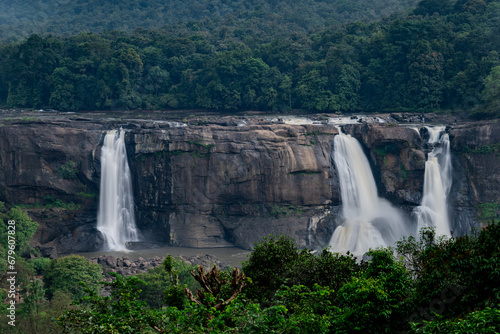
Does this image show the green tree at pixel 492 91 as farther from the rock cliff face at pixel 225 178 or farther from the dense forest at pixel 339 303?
the dense forest at pixel 339 303

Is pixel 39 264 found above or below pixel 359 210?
below

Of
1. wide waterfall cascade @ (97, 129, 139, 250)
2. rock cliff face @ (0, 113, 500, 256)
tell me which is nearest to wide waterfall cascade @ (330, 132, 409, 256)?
rock cliff face @ (0, 113, 500, 256)

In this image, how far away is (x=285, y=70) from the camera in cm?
6012

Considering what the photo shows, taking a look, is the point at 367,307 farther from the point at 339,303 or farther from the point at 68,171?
the point at 68,171

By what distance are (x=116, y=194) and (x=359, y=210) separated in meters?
16.6

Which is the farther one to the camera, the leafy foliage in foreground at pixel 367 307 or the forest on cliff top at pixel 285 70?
the forest on cliff top at pixel 285 70

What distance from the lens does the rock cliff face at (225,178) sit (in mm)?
42094

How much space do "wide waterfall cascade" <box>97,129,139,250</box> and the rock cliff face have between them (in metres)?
0.55

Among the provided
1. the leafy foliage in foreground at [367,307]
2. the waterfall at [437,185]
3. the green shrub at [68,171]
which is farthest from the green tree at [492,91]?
the leafy foliage in foreground at [367,307]

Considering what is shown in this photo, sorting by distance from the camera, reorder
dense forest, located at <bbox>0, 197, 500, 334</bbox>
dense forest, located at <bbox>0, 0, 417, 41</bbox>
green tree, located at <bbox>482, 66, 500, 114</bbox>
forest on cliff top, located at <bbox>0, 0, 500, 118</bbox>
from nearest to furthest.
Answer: dense forest, located at <bbox>0, 197, 500, 334</bbox>
green tree, located at <bbox>482, 66, 500, 114</bbox>
forest on cliff top, located at <bbox>0, 0, 500, 118</bbox>
dense forest, located at <bbox>0, 0, 417, 41</bbox>

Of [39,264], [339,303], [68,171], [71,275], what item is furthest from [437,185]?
[339,303]

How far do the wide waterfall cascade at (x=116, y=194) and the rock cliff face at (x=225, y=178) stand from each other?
55cm

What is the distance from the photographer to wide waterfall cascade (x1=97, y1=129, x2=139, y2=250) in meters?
42.6

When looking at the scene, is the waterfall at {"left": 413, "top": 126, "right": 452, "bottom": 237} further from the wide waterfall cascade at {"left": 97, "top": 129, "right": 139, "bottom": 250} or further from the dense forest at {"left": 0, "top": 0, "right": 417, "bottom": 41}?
the dense forest at {"left": 0, "top": 0, "right": 417, "bottom": 41}
